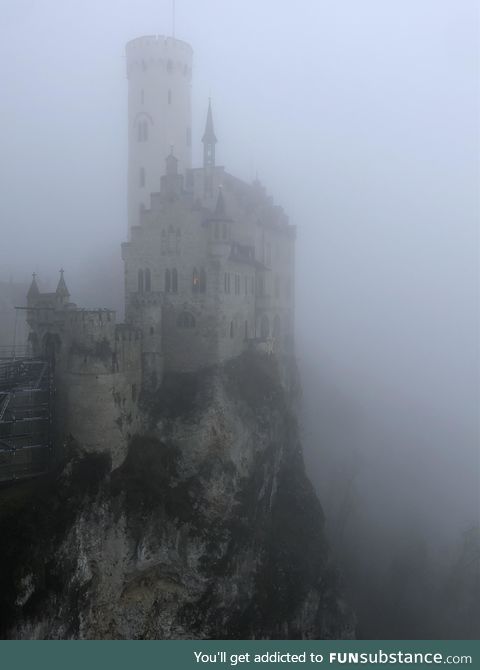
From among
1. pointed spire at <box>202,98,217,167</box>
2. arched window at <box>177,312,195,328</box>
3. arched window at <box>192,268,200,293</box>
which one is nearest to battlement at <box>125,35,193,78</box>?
pointed spire at <box>202,98,217,167</box>

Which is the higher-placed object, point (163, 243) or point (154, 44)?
point (154, 44)

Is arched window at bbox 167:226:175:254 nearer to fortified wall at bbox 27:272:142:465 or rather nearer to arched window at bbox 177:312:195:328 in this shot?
arched window at bbox 177:312:195:328

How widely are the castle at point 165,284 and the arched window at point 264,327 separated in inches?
5.7

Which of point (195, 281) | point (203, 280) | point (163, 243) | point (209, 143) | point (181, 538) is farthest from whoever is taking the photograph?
point (209, 143)

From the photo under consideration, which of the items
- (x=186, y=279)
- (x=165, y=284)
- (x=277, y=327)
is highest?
(x=186, y=279)


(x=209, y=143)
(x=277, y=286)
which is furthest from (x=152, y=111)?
(x=277, y=286)

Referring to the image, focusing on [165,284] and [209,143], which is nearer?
[165,284]

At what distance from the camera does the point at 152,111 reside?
6266 centimetres

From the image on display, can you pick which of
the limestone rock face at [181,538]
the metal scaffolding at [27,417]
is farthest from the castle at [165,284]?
the limestone rock face at [181,538]

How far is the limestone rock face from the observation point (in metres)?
36.3

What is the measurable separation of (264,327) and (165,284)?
43.0ft

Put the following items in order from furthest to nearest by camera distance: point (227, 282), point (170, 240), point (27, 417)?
point (227, 282), point (170, 240), point (27, 417)

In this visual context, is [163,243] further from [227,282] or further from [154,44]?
[154,44]

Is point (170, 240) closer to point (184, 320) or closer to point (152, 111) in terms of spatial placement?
point (184, 320)
